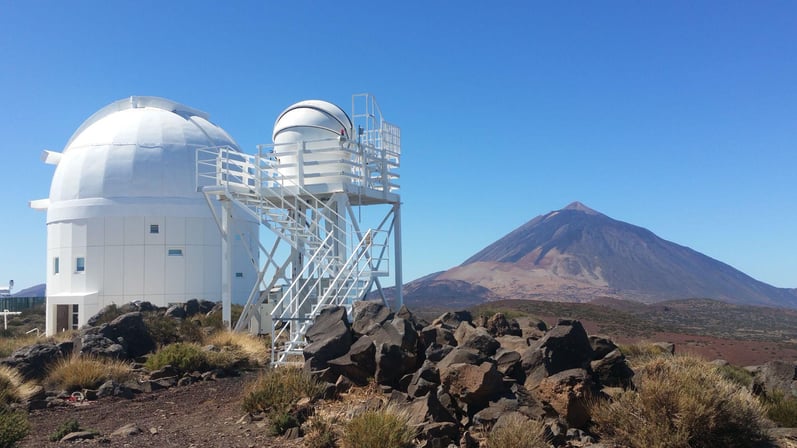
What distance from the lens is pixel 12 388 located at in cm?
1238

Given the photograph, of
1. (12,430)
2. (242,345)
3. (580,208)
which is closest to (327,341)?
(12,430)

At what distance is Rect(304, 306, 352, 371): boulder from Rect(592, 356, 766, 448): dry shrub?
430 centimetres

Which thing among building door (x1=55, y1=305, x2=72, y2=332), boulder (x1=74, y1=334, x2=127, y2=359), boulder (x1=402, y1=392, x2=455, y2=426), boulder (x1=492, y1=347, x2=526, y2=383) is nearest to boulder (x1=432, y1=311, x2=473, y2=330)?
boulder (x1=492, y1=347, x2=526, y2=383)

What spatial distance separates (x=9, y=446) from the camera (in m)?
8.60

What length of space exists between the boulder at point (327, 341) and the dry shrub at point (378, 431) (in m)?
2.89

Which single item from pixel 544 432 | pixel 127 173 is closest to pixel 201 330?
pixel 127 173

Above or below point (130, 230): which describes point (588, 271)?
below

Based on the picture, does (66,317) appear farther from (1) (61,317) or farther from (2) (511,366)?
(2) (511,366)

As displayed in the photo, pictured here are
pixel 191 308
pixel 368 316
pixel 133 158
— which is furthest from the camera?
pixel 133 158

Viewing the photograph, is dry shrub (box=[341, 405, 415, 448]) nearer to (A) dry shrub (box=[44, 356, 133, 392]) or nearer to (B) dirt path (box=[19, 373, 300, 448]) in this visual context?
(B) dirt path (box=[19, 373, 300, 448])

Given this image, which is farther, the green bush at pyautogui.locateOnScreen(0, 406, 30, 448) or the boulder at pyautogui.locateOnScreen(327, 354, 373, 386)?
the boulder at pyautogui.locateOnScreen(327, 354, 373, 386)

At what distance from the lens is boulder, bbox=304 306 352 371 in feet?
37.3

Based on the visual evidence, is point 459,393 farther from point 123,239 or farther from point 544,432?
point 123,239

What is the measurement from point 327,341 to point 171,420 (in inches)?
105
